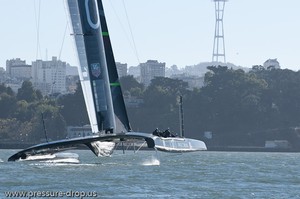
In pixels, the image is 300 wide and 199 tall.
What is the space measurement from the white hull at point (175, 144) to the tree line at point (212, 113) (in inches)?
2710

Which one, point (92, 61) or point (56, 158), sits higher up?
point (92, 61)

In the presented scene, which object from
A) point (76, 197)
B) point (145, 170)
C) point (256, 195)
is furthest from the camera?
point (145, 170)

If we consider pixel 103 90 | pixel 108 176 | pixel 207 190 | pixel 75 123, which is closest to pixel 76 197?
pixel 207 190

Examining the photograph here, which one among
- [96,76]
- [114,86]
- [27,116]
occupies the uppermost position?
[96,76]

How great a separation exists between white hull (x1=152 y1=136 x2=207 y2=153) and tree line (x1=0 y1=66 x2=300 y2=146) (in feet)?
226

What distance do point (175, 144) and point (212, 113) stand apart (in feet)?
252

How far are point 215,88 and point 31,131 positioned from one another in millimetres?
19038

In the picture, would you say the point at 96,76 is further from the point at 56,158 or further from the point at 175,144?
the point at 56,158

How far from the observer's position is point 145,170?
3825 centimetres

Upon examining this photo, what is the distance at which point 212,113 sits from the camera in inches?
4562

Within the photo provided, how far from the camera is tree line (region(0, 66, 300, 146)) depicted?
372ft

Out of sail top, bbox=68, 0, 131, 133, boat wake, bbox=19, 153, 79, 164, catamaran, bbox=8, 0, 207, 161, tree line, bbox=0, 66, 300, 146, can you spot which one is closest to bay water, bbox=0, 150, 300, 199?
boat wake, bbox=19, 153, 79, 164

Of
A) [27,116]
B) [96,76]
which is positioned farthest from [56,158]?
[27,116]

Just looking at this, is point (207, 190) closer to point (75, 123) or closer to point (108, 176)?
point (108, 176)
